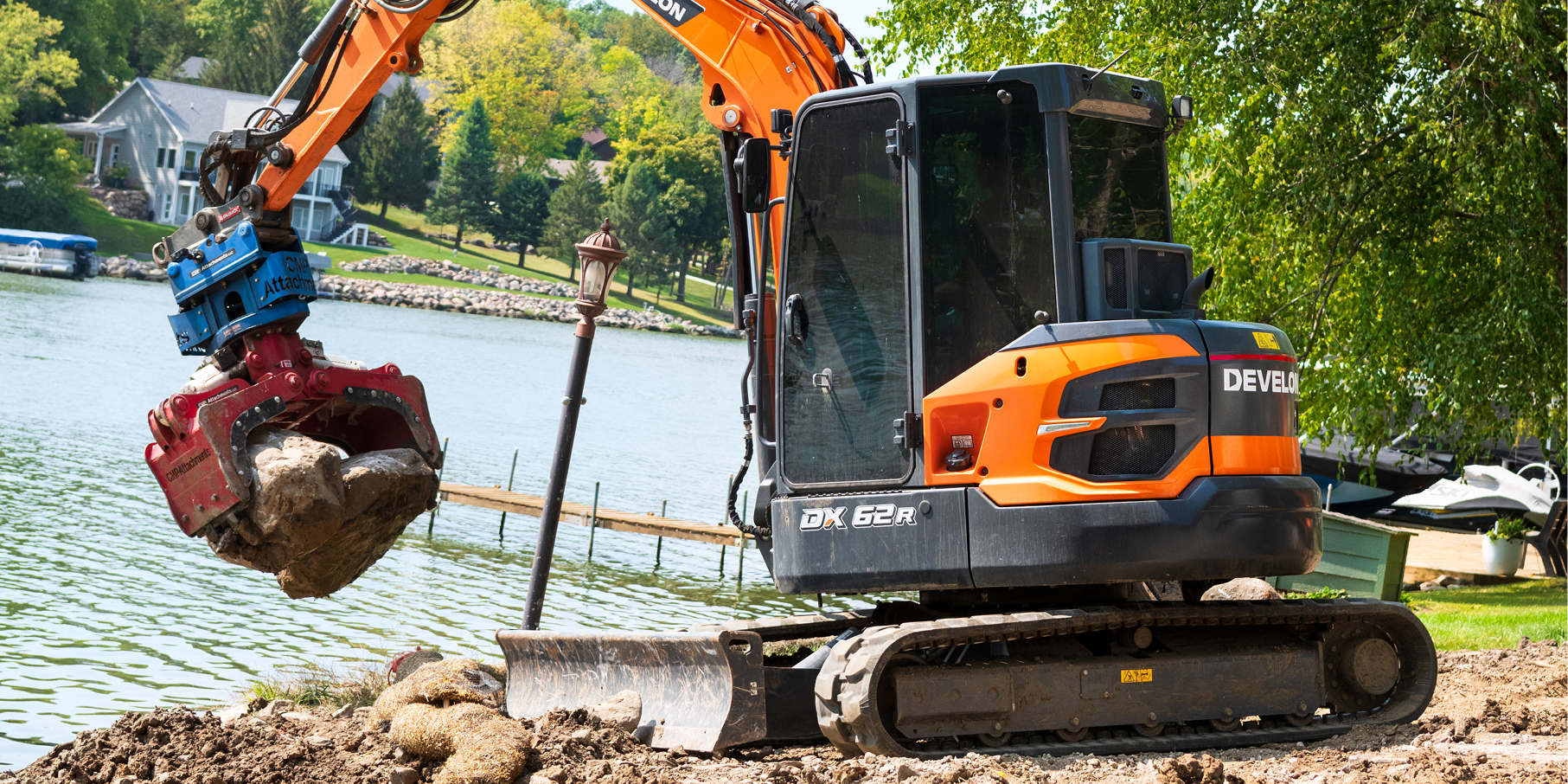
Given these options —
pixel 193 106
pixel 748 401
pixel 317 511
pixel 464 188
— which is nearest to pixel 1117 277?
pixel 748 401

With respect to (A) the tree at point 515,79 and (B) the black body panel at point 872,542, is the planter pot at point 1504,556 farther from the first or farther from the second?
(A) the tree at point 515,79

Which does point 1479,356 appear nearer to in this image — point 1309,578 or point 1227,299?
point 1227,299

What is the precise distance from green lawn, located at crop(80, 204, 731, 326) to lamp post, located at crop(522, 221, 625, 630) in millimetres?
72293

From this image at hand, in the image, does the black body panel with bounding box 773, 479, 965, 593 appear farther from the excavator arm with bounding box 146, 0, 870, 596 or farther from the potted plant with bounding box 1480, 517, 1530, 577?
the potted plant with bounding box 1480, 517, 1530, 577

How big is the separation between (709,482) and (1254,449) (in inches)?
886

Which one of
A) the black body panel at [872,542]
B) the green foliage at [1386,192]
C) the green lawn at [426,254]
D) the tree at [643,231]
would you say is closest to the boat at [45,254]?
the green lawn at [426,254]

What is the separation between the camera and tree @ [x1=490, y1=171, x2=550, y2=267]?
9631cm

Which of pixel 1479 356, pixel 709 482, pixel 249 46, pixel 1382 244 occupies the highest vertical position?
pixel 249 46

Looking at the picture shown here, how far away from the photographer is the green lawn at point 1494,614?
11094 mm

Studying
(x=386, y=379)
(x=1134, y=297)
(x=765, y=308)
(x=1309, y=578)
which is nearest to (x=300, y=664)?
(x=386, y=379)

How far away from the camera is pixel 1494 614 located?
13039mm

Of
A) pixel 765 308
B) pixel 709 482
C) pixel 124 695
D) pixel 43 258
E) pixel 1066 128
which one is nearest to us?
pixel 1066 128

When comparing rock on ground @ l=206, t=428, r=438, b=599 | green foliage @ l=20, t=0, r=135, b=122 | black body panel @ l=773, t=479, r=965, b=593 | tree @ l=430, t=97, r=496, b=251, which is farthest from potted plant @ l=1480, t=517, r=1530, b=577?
green foliage @ l=20, t=0, r=135, b=122

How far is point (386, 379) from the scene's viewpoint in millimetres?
6746
